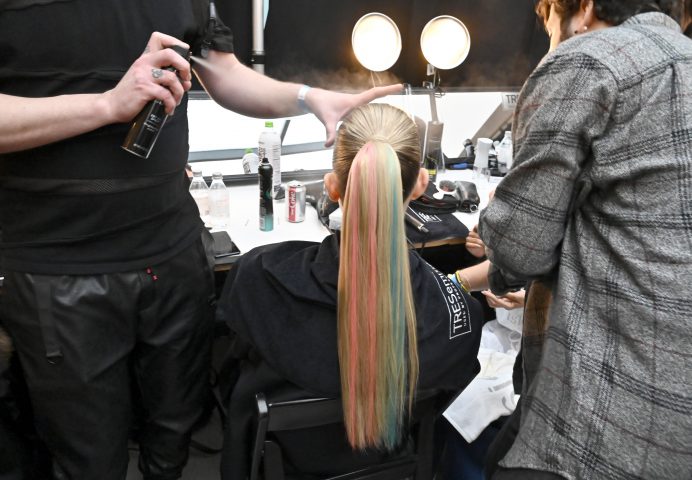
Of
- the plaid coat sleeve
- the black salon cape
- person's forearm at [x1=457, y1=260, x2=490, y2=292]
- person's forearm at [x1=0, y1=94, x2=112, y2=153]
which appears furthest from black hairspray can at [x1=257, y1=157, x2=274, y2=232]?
the plaid coat sleeve

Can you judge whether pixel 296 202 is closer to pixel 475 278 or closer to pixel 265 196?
pixel 265 196

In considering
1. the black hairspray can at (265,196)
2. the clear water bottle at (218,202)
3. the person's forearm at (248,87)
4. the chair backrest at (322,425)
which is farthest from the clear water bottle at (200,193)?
the chair backrest at (322,425)

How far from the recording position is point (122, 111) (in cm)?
94

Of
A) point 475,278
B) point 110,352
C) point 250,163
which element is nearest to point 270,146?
point 250,163

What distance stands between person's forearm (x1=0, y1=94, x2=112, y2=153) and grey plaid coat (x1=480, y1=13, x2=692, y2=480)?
0.78 metres

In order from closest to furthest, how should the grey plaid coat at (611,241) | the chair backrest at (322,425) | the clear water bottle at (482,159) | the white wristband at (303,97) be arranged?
the grey plaid coat at (611,241) < the chair backrest at (322,425) < the white wristband at (303,97) < the clear water bottle at (482,159)

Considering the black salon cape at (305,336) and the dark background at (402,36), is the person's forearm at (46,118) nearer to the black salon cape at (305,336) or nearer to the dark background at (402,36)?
the black salon cape at (305,336)

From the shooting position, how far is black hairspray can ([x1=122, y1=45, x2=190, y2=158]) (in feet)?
3.13

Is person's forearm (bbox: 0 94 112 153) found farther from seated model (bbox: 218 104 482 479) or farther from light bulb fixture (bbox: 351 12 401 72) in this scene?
light bulb fixture (bbox: 351 12 401 72)

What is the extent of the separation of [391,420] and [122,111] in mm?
840

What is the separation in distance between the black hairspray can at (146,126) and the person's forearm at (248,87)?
0.39 metres

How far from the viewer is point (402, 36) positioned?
256 cm

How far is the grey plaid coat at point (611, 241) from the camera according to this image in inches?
31.1

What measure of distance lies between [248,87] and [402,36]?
4.78ft
